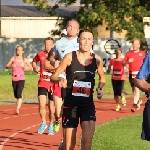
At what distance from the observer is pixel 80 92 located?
10.7 m

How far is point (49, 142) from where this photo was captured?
1508cm

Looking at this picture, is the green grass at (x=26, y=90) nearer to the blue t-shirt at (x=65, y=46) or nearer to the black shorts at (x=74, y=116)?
the blue t-shirt at (x=65, y=46)

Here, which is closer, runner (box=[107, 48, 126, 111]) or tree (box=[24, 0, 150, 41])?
runner (box=[107, 48, 126, 111])

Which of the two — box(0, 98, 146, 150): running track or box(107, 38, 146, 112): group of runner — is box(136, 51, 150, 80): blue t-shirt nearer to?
box(0, 98, 146, 150): running track

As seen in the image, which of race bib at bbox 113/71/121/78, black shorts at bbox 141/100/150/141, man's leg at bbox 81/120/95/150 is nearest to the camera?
black shorts at bbox 141/100/150/141

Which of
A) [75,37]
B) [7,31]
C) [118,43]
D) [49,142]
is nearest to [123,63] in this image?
[49,142]

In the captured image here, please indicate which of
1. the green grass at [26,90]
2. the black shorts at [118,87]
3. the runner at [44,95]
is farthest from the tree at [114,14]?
the runner at [44,95]

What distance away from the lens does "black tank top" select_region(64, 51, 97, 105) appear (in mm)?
10617

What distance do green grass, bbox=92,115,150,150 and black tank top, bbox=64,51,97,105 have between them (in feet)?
10.3

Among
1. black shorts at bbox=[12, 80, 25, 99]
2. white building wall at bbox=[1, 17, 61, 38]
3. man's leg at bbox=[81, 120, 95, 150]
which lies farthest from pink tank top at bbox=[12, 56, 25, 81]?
white building wall at bbox=[1, 17, 61, 38]

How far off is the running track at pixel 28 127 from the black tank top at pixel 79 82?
343 cm

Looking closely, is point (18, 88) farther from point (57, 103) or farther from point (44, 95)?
point (57, 103)

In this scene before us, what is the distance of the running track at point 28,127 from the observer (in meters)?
14.7

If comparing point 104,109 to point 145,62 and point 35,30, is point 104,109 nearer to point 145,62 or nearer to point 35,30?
point 145,62
